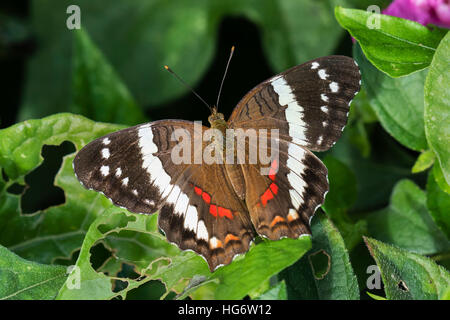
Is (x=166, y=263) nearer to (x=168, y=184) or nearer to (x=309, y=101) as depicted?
(x=168, y=184)

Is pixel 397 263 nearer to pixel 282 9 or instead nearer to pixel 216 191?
pixel 216 191

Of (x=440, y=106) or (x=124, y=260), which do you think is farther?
(x=124, y=260)

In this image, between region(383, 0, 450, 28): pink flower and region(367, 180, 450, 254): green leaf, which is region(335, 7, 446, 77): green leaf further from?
region(367, 180, 450, 254): green leaf

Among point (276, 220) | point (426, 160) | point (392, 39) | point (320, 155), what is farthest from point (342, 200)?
point (392, 39)

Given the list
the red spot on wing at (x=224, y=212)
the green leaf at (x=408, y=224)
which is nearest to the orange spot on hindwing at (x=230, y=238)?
the red spot on wing at (x=224, y=212)

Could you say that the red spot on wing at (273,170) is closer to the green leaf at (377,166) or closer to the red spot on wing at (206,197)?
the red spot on wing at (206,197)

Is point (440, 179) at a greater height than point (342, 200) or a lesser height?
greater
